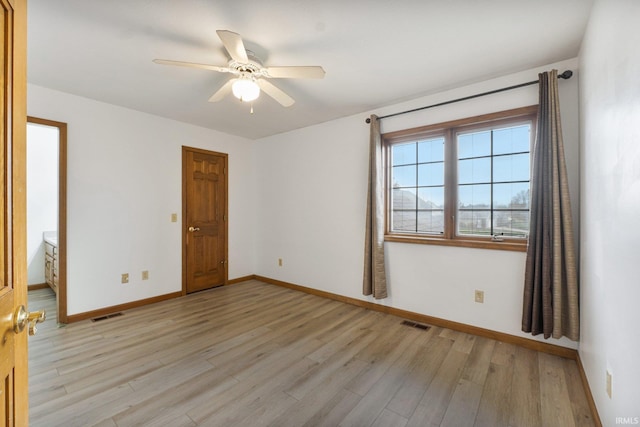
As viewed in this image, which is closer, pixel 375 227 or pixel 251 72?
pixel 251 72

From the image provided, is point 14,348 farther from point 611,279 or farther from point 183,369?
point 611,279

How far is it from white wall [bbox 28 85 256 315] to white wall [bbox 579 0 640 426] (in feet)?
14.1

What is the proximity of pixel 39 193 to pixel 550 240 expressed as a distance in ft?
21.1

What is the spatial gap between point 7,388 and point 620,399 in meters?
2.38

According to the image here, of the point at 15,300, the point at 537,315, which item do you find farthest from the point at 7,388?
the point at 537,315

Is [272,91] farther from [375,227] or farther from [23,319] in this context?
[23,319]

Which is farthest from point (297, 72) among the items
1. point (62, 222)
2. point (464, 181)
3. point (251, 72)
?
point (62, 222)

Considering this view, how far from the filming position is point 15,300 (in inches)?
33.8

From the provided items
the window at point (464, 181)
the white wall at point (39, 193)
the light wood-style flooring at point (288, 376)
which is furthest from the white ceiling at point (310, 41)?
the light wood-style flooring at point (288, 376)

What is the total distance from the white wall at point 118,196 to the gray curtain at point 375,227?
258 centimetres

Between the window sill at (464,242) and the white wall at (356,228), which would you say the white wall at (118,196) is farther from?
the window sill at (464,242)

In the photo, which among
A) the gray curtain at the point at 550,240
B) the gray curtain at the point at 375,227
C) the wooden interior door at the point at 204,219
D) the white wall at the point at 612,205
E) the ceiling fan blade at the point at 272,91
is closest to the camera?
the white wall at the point at 612,205

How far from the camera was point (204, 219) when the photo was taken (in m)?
4.30

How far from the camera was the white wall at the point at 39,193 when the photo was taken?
4.18m
